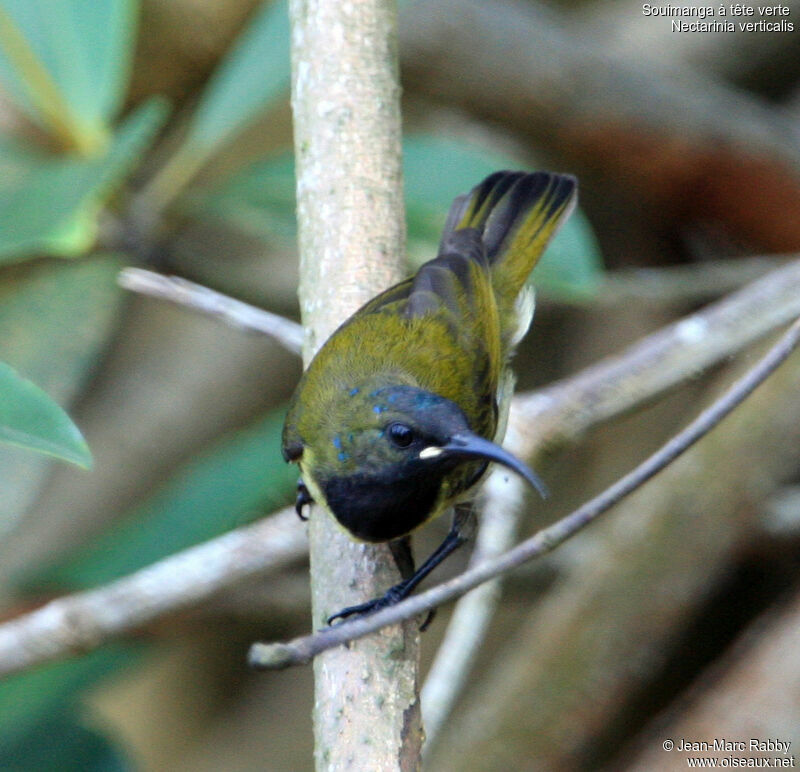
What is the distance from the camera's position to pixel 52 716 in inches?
100.0

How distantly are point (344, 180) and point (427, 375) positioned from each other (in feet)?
1.28

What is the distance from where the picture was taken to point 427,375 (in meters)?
1.96

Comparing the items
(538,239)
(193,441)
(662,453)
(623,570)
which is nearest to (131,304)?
(193,441)

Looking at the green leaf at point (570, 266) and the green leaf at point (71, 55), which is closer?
the green leaf at point (570, 266)

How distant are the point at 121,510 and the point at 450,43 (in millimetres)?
1764

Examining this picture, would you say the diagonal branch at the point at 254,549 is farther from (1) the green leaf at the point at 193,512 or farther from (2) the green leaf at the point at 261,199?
(2) the green leaf at the point at 261,199

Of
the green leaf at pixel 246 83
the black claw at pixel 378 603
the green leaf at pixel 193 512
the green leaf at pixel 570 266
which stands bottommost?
the green leaf at pixel 193 512

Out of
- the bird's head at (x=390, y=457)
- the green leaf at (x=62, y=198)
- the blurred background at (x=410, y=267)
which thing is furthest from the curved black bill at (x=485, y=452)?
the green leaf at (x=62, y=198)

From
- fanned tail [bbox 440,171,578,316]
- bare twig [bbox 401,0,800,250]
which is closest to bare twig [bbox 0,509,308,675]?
fanned tail [bbox 440,171,578,316]

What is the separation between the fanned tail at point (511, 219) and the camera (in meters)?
2.42

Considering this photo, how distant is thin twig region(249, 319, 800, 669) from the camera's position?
1.06 m

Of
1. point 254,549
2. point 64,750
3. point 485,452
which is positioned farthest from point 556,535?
point 64,750

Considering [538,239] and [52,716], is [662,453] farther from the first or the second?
[52,716]

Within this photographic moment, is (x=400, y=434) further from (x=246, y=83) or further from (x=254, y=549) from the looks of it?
(x=246, y=83)
